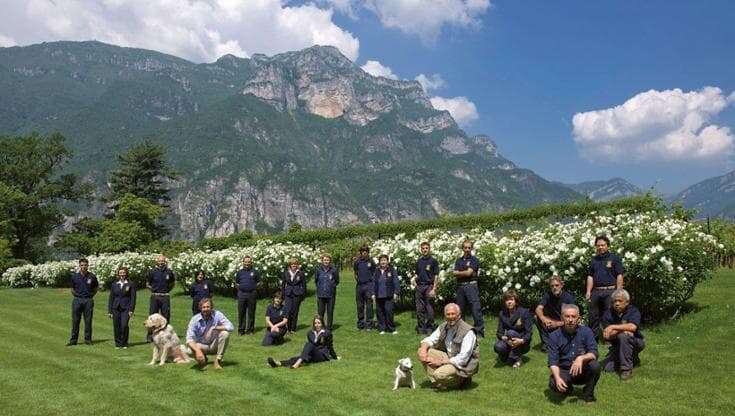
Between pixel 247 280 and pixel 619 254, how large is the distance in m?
9.70

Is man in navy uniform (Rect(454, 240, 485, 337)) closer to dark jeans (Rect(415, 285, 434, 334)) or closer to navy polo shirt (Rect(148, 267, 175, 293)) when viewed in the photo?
dark jeans (Rect(415, 285, 434, 334))

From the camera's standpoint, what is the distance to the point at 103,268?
32812 mm

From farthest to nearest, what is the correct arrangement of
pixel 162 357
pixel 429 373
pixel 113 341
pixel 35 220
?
pixel 35 220, pixel 113 341, pixel 162 357, pixel 429 373

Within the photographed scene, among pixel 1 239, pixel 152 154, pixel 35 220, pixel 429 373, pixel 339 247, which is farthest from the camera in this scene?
pixel 152 154

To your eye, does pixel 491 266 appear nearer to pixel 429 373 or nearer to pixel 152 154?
pixel 429 373

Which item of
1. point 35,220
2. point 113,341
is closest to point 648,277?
point 113,341

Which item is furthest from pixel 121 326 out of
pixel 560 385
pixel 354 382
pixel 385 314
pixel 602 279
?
pixel 602 279

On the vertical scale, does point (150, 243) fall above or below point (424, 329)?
above

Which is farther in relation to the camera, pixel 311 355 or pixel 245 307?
pixel 245 307

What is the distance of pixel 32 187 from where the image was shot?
61.9 meters

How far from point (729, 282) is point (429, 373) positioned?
12217mm

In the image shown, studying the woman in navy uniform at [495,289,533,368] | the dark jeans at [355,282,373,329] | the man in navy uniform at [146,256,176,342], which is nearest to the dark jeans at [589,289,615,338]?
the woman in navy uniform at [495,289,533,368]

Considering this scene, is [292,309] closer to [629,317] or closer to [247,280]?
[247,280]

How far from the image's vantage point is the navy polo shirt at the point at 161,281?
1540 centimetres
